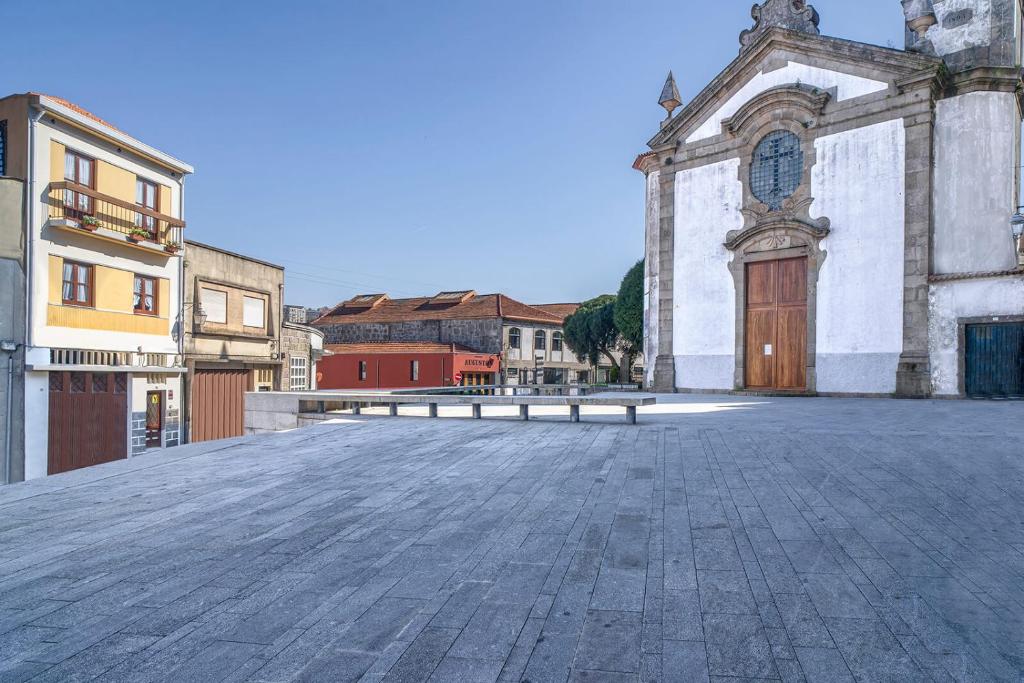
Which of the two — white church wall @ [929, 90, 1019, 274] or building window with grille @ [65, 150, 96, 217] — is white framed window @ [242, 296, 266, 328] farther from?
white church wall @ [929, 90, 1019, 274]

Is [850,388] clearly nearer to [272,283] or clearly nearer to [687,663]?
[687,663]

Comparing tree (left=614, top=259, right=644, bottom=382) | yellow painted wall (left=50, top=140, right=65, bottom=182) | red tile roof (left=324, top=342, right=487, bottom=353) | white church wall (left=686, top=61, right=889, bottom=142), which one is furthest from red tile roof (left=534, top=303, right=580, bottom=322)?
yellow painted wall (left=50, top=140, right=65, bottom=182)

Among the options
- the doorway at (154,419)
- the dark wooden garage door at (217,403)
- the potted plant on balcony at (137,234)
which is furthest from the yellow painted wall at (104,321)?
the potted plant on balcony at (137,234)

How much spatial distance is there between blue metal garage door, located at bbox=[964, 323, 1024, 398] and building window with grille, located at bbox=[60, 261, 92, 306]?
23.6 meters

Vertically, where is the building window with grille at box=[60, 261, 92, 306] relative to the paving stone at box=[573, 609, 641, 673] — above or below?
above

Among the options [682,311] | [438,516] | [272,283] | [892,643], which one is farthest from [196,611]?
[272,283]

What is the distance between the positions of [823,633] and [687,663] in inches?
29.1

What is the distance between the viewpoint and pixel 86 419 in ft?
56.3

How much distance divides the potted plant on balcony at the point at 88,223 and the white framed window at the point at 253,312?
615cm

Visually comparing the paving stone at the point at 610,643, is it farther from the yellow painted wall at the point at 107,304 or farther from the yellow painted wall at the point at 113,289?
the yellow painted wall at the point at 113,289

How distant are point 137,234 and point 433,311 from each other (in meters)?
27.8

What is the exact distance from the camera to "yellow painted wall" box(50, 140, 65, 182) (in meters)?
16.3

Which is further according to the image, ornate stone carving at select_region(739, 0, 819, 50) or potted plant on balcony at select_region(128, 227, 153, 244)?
ornate stone carving at select_region(739, 0, 819, 50)

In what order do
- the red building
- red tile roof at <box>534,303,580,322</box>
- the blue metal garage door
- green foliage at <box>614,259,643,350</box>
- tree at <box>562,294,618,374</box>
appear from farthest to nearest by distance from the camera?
red tile roof at <box>534,303,580,322</box> < the red building < tree at <box>562,294,618,374</box> < green foliage at <box>614,259,643,350</box> < the blue metal garage door
